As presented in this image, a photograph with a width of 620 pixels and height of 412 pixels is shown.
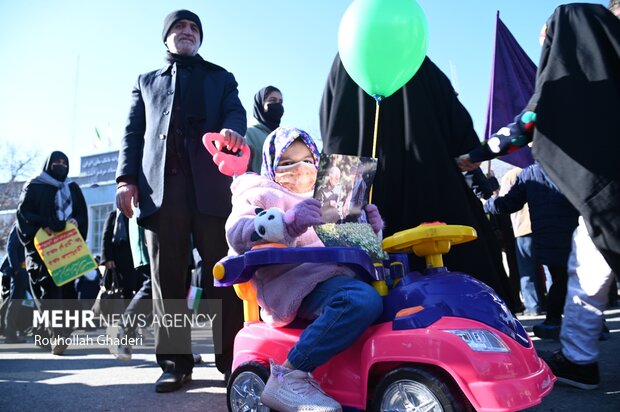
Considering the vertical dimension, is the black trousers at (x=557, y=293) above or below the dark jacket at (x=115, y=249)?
below

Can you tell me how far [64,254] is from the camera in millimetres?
5172

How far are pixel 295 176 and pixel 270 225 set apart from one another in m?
0.44

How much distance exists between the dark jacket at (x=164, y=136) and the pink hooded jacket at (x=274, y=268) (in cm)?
89

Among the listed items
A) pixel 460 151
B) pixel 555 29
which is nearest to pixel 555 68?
pixel 555 29

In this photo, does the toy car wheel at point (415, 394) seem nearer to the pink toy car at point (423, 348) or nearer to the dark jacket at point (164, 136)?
the pink toy car at point (423, 348)

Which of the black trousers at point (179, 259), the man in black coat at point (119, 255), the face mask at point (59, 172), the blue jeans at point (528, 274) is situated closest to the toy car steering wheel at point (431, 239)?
the black trousers at point (179, 259)

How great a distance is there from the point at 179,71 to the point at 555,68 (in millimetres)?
2106

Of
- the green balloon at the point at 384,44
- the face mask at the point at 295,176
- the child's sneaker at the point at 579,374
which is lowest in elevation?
the child's sneaker at the point at 579,374

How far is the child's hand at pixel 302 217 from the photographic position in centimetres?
177

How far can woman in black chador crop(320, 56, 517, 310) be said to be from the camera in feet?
8.98

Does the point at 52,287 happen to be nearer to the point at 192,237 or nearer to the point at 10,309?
the point at 10,309

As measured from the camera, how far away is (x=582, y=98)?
2330 millimetres

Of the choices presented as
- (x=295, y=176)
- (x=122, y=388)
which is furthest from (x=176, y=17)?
(x=122, y=388)

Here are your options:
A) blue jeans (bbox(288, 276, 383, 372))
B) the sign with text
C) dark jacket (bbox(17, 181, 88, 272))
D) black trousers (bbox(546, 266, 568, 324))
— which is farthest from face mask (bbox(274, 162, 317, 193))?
dark jacket (bbox(17, 181, 88, 272))
